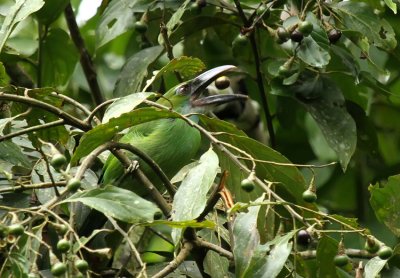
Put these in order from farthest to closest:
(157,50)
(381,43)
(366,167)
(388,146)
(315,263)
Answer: (388,146), (366,167), (157,50), (381,43), (315,263)

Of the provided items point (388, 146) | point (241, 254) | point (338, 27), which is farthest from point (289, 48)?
point (241, 254)

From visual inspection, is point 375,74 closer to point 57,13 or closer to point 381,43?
point 381,43

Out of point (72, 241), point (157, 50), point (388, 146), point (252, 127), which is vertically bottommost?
point (388, 146)

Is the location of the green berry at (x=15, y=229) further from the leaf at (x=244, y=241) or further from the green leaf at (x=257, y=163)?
the green leaf at (x=257, y=163)

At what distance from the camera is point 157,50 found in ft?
13.1

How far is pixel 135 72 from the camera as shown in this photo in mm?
3951

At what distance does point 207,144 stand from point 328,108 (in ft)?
2.16

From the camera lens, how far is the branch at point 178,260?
96.6 inches

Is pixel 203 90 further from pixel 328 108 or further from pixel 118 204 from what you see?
pixel 118 204

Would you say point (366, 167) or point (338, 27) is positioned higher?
point (338, 27)

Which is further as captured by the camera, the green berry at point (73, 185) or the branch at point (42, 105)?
the branch at point (42, 105)

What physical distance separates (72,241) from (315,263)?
934mm

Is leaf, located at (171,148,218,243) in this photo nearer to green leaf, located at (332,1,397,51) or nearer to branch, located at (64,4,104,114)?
green leaf, located at (332,1,397,51)

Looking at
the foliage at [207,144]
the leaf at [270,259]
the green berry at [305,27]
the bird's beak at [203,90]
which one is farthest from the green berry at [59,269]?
the bird's beak at [203,90]
